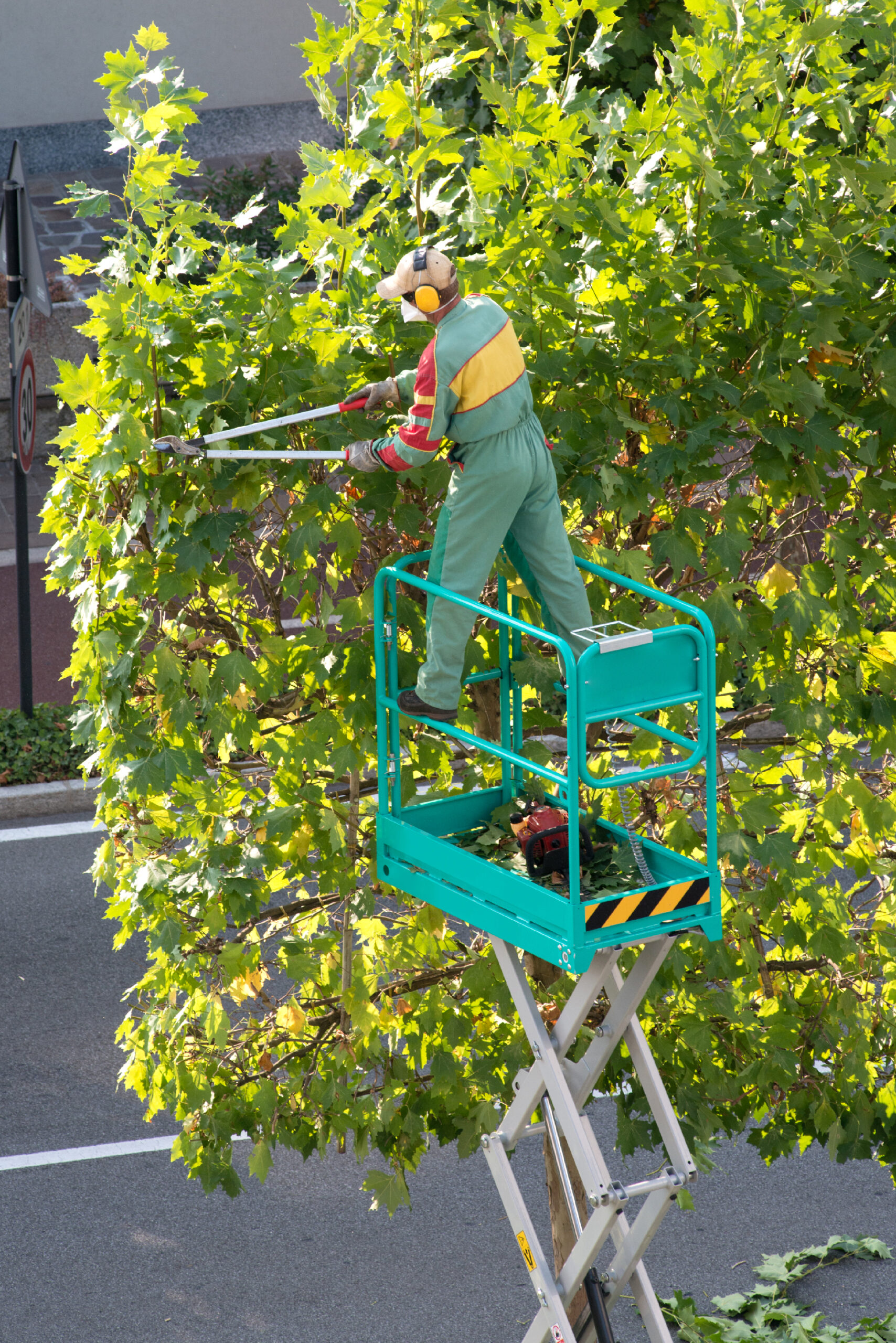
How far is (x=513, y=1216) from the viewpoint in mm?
4266

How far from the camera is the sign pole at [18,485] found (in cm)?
1007

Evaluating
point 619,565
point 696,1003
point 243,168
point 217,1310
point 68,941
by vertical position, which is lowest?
point 217,1310

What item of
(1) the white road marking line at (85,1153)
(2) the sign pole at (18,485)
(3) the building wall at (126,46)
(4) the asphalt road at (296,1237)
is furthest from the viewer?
(3) the building wall at (126,46)

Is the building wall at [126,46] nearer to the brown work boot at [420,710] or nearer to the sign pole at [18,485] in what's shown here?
the sign pole at [18,485]

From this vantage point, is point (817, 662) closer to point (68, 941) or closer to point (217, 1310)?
point (217, 1310)

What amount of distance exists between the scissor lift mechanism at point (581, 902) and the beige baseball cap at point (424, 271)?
29.3 inches

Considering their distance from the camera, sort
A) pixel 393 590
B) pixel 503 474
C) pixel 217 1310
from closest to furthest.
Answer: pixel 503 474 → pixel 393 590 → pixel 217 1310

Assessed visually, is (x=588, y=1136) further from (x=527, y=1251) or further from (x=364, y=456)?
(x=364, y=456)

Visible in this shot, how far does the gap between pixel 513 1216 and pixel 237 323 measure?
7.97 feet

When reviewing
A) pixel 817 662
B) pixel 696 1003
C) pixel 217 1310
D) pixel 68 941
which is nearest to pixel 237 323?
pixel 817 662

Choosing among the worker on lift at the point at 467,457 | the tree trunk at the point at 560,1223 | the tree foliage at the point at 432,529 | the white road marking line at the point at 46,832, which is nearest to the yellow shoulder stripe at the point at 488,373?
the worker on lift at the point at 467,457

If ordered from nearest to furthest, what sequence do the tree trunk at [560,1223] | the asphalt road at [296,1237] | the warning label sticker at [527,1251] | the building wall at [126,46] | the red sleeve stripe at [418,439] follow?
the red sleeve stripe at [418,439], the warning label sticker at [527,1251], the tree trunk at [560,1223], the asphalt road at [296,1237], the building wall at [126,46]

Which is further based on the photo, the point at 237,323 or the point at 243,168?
the point at 243,168

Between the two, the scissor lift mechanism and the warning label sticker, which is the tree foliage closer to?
the scissor lift mechanism
